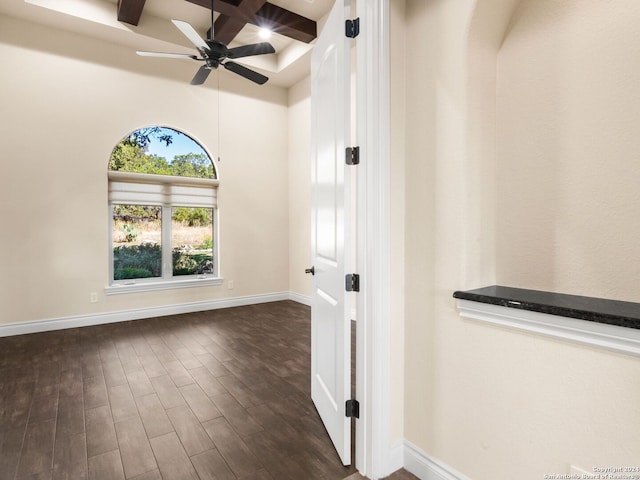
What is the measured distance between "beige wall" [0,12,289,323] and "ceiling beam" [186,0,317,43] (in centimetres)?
119

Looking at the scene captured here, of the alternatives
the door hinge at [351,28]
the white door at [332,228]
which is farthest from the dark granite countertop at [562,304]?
the door hinge at [351,28]

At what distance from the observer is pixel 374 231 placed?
165 centimetres

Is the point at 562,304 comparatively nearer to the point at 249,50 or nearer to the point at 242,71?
the point at 249,50

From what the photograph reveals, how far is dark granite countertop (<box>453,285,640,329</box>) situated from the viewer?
106 cm

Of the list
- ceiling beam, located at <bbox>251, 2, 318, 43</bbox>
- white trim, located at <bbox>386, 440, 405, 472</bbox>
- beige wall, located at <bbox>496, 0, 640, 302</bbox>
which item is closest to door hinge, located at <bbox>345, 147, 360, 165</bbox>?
beige wall, located at <bbox>496, 0, 640, 302</bbox>

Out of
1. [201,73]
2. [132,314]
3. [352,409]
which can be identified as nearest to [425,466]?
[352,409]

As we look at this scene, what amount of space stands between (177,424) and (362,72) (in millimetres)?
2315

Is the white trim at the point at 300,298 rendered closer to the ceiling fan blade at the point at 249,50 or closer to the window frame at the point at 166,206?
the window frame at the point at 166,206

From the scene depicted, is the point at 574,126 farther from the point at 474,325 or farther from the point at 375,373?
the point at 375,373

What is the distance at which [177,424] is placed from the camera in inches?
85.2

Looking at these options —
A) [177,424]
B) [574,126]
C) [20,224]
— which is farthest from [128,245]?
[574,126]

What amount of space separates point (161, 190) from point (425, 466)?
15.1 ft

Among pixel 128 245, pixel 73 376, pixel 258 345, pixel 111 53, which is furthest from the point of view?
pixel 128 245

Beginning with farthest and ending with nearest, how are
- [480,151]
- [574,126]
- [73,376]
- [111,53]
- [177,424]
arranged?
[111,53] → [73,376] → [177,424] → [480,151] → [574,126]
